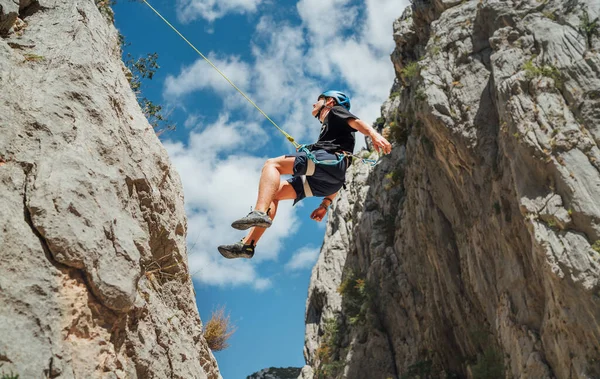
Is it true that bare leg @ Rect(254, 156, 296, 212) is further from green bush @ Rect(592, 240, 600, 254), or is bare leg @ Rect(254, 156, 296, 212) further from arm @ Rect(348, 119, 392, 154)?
green bush @ Rect(592, 240, 600, 254)

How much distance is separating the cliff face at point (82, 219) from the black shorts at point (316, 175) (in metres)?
1.47

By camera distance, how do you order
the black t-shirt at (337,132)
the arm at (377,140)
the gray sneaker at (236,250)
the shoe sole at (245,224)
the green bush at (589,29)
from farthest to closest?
1. the green bush at (589,29)
2. the black t-shirt at (337,132)
3. the arm at (377,140)
4. the gray sneaker at (236,250)
5. the shoe sole at (245,224)

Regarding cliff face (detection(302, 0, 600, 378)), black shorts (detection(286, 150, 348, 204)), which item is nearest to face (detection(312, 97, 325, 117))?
black shorts (detection(286, 150, 348, 204))

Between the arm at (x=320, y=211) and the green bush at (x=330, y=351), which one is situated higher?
→ the green bush at (x=330, y=351)

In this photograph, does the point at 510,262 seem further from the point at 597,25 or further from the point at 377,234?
the point at 377,234

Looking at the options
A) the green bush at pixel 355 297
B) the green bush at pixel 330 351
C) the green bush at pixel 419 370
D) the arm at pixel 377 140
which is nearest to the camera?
the arm at pixel 377 140

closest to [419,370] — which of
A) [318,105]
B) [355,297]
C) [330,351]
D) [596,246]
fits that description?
[355,297]

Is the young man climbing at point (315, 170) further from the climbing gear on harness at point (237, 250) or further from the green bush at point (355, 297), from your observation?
the green bush at point (355, 297)

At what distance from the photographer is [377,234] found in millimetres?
28188

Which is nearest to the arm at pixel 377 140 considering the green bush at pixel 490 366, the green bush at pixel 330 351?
the green bush at pixel 490 366

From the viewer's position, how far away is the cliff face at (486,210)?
1377 centimetres

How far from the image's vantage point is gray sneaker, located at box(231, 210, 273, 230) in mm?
6211

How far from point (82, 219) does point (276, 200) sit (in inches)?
123

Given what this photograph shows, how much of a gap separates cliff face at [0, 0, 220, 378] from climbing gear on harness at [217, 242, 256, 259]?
19.4 inches
